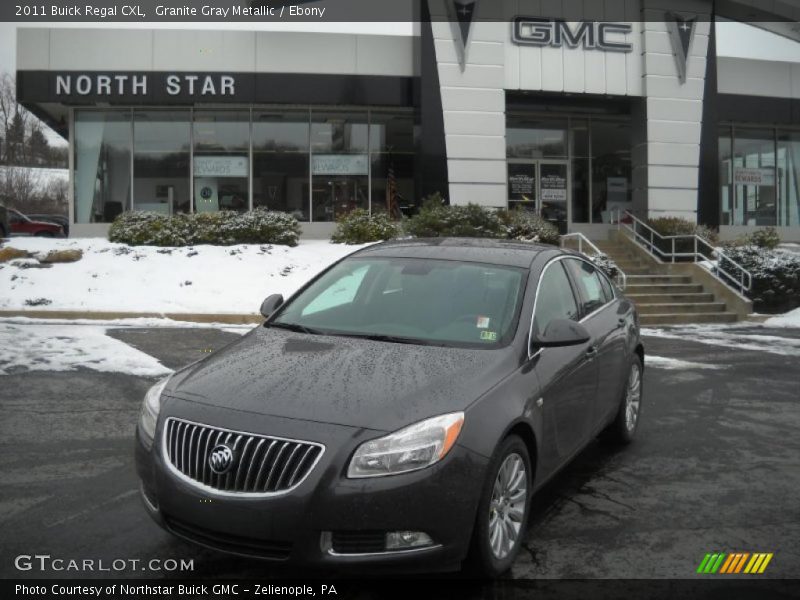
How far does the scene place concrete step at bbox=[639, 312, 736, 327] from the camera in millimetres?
15148

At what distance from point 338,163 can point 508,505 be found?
1926cm

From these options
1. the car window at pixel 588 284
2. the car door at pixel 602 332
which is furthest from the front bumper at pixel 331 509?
the car window at pixel 588 284

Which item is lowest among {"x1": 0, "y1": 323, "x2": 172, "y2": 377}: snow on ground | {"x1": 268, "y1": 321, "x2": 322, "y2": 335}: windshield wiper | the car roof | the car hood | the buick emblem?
{"x1": 0, "y1": 323, "x2": 172, "y2": 377}: snow on ground

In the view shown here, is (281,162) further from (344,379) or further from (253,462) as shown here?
(253,462)

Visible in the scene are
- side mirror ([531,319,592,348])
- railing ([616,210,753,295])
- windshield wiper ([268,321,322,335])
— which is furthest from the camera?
railing ([616,210,753,295])

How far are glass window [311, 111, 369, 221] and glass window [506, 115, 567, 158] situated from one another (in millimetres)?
4413

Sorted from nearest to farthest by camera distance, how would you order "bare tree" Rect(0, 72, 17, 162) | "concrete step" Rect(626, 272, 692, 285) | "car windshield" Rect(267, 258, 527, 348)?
1. "car windshield" Rect(267, 258, 527, 348)
2. "concrete step" Rect(626, 272, 692, 285)
3. "bare tree" Rect(0, 72, 17, 162)

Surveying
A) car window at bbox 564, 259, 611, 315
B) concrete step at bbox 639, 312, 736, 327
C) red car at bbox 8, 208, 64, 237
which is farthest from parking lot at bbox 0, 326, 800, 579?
red car at bbox 8, 208, 64, 237

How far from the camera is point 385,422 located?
3.24 m

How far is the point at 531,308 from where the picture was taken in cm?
434

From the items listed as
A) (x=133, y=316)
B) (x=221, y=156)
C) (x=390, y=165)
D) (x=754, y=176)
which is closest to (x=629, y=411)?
(x=133, y=316)

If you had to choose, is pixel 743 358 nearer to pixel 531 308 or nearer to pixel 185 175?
pixel 531 308

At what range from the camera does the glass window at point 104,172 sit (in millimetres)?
21641

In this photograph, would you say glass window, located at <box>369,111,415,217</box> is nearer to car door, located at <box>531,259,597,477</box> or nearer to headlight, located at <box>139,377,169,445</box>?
car door, located at <box>531,259,597,477</box>
